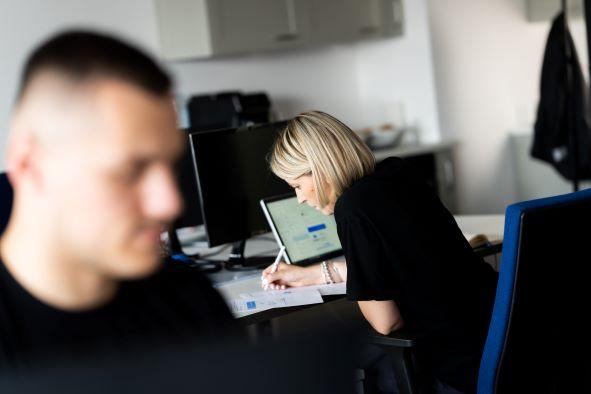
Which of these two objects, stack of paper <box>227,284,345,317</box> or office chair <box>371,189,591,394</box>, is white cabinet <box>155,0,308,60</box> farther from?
office chair <box>371,189,591,394</box>

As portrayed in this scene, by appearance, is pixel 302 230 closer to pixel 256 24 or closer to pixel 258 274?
pixel 258 274

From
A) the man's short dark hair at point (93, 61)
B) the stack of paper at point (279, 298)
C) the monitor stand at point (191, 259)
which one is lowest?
the stack of paper at point (279, 298)

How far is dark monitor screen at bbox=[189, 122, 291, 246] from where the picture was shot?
8.29 ft

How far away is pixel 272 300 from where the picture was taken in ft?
7.03

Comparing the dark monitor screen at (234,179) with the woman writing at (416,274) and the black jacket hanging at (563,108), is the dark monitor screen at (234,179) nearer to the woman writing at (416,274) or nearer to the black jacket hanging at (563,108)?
the woman writing at (416,274)

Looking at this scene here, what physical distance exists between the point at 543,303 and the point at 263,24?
338cm

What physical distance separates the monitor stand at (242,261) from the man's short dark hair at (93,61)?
7.08ft

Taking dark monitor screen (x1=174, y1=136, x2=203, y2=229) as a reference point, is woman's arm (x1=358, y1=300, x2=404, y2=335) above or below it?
below

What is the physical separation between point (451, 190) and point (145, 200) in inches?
199

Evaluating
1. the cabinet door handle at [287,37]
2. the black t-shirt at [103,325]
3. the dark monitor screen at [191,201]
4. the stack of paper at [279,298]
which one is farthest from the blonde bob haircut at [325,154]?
the cabinet door handle at [287,37]

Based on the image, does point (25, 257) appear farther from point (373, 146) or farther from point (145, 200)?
point (373, 146)

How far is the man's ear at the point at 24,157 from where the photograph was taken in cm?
41

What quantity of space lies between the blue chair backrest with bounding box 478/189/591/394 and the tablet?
2.84 feet

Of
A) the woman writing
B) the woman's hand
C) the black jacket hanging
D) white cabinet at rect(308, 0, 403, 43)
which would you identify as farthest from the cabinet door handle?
the woman writing
